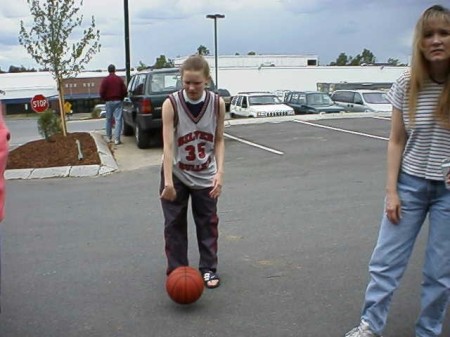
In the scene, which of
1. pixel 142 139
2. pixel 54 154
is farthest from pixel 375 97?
pixel 54 154

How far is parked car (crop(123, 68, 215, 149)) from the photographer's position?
12.0 metres

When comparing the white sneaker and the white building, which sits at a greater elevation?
the white sneaker

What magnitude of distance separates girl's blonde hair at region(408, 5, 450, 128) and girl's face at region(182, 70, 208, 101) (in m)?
1.50

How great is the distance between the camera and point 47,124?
1248 cm

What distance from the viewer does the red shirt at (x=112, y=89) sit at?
A: 13023 millimetres

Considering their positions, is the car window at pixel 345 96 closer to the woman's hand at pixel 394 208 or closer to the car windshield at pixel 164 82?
the car windshield at pixel 164 82

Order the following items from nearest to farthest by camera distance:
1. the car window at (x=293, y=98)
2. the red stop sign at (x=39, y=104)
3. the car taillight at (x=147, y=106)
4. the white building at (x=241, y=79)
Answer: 1. the car taillight at (x=147, y=106)
2. the red stop sign at (x=39, y=104)
3. the car window at (x=293, y=98)
4. the white building at (x=241, y=79)

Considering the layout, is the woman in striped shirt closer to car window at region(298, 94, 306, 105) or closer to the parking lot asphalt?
the parking lot asphalt

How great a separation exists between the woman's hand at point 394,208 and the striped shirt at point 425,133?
0.53 feet

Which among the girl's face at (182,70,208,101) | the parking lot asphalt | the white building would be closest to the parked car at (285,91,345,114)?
the parking lot asphalt

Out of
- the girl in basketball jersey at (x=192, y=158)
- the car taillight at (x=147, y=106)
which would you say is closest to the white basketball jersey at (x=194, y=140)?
the girl in basketball jersey at (x=192, y=158)

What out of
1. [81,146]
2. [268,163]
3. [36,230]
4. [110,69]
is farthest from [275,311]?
[110,69]

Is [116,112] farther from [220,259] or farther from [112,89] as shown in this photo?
[220,259]

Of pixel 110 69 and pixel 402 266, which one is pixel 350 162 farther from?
pixel 402 266
